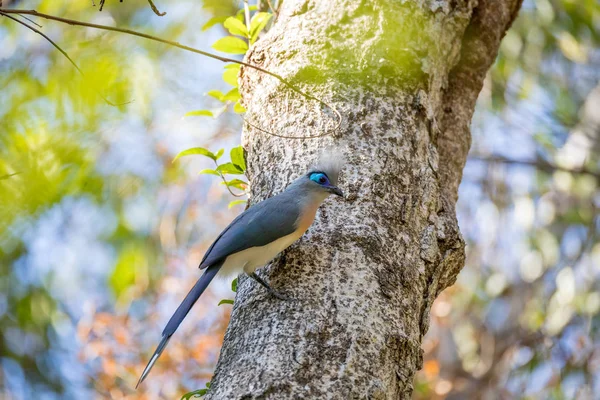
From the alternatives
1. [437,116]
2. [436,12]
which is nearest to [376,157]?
[437,116]

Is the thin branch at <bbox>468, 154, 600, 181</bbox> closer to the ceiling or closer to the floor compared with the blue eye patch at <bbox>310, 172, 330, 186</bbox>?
closer to the ceiling

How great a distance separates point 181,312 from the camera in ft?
8.32

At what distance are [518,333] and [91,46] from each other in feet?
24.7

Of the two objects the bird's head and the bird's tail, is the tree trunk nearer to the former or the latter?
the bird's head

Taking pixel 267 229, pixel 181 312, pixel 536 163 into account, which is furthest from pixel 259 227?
pixel 536 163

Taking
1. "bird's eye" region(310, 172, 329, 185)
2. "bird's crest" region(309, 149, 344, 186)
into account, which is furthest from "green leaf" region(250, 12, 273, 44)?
"bird's eye" region(310, 172, 329, 185)

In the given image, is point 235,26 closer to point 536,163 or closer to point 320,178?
point 320,178

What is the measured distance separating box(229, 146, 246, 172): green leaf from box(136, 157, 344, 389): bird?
492mm

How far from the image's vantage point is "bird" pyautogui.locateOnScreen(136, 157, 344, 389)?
2.53 metres

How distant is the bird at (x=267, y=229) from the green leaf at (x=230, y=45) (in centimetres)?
96

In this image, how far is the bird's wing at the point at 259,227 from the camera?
8.36 ft

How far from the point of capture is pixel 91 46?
2334 millimetres

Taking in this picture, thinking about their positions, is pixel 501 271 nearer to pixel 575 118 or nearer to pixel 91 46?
pixel 575 118

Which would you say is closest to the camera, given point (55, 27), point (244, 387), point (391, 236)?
point (244, 387)
